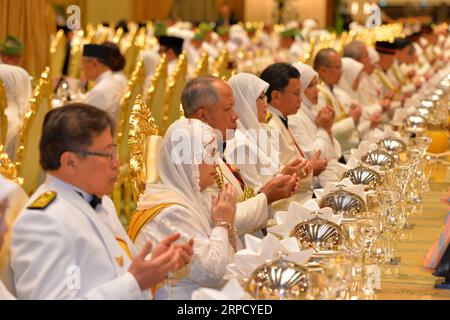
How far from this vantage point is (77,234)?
113 inches

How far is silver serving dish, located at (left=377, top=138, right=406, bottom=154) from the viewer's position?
6016mm

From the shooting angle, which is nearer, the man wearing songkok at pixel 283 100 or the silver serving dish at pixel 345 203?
the silver serving dish at pixel 345 203

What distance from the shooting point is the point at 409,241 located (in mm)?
4184

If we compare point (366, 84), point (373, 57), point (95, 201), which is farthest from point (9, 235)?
point (373, 57)

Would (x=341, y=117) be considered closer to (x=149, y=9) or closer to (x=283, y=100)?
(x=283, y=100)

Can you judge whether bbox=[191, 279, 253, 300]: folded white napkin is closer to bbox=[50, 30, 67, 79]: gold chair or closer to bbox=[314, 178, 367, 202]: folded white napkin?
bbox=[314, 178, 367, 202]: folded white napkin

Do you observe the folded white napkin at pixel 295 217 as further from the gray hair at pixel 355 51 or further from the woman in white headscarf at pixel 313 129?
the gray hair at pixel 355 51

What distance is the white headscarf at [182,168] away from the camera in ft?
12.3

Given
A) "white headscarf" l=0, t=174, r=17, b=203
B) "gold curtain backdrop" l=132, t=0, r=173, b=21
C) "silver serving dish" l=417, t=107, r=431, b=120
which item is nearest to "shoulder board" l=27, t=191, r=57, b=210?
"white headscarf" l=0, t=174, r=17, b=203

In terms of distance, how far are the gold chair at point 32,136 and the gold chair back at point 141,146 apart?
2.04 metres

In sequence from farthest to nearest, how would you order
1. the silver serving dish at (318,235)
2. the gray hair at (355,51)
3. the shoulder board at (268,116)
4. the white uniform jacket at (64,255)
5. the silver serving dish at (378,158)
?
the gray hair at (355,51), the shoulder board at (268,116), the silver serving dish at (378,158), the silver serving dish at (318,235), the white uniform jacket at (64,255)

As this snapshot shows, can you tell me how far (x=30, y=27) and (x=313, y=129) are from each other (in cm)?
276

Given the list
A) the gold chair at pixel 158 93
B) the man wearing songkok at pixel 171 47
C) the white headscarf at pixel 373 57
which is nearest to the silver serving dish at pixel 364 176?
the gold chair at pixel 158 93

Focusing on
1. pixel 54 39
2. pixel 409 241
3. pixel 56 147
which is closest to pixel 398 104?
pixel 54 39
